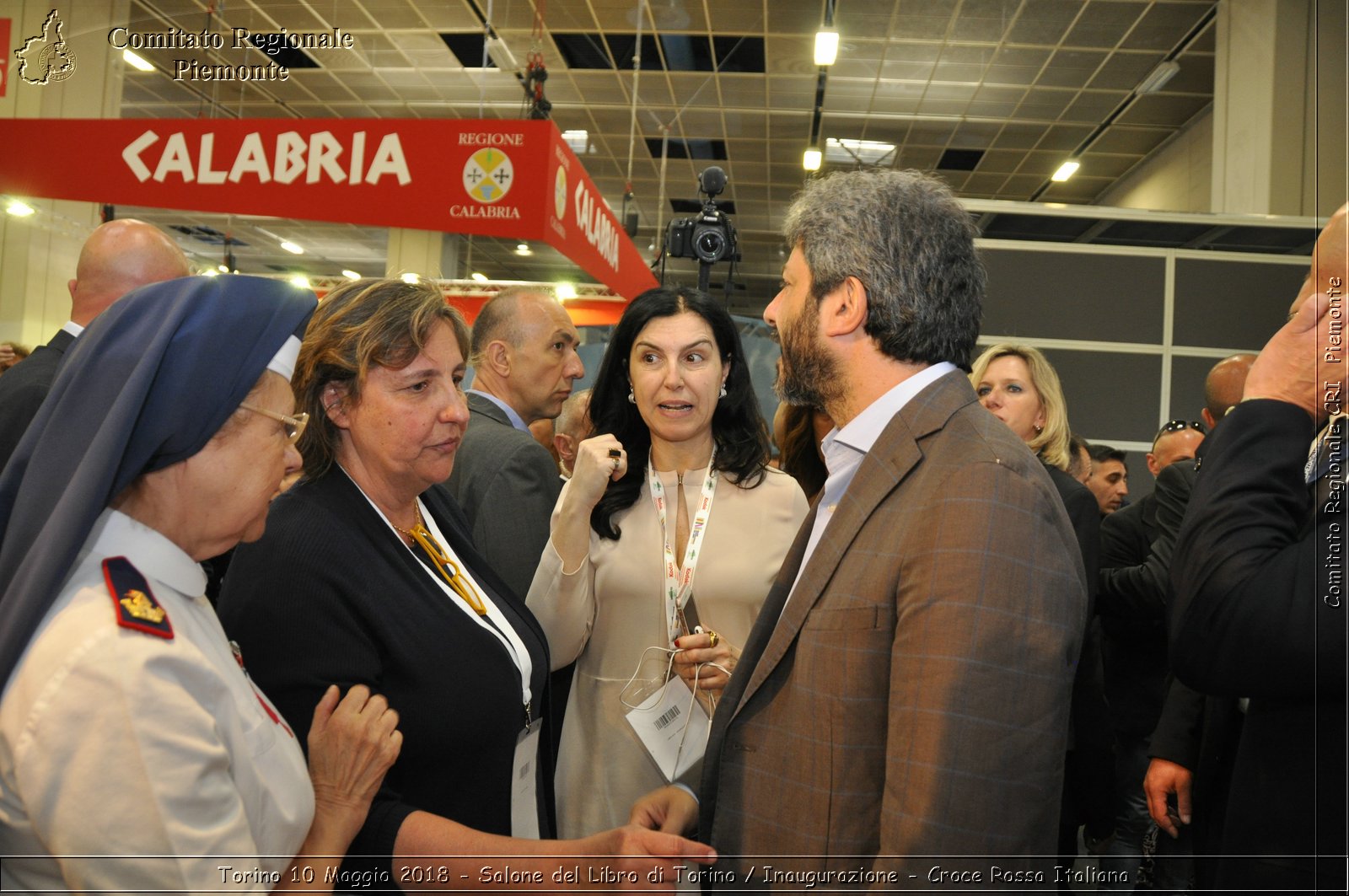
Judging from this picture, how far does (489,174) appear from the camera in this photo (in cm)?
439

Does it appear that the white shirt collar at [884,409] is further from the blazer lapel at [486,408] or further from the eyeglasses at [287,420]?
the blazer lapel at [486,408]

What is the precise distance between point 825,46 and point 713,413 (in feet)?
22.0

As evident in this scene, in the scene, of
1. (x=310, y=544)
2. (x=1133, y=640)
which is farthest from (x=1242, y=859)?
(x=1133, y=640)

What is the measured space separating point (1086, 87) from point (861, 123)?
2346mm

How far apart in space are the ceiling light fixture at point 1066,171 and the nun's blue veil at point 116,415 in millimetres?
11913

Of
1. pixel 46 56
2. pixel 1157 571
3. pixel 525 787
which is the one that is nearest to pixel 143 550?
pixel 525 787

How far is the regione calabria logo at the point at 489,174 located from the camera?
14.4ft

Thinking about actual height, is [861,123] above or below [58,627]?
above

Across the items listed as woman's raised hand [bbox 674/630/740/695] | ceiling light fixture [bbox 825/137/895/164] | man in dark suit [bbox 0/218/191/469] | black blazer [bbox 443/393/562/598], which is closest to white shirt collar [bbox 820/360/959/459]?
woman's raised hand [bbox 674/630/740/695]

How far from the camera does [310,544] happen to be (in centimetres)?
147

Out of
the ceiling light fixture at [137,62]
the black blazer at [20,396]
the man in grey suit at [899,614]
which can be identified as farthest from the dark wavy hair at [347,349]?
the ceiling light fixture at [137,62]

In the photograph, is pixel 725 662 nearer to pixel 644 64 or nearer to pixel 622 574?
pixel 622 574

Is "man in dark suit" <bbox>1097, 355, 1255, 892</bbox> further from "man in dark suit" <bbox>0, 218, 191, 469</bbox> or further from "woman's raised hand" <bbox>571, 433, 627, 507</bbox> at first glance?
"man in dark suit" <bbox>0, 218, 191, 469</bbox>

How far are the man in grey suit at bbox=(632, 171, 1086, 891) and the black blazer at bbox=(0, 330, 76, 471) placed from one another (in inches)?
76.3
